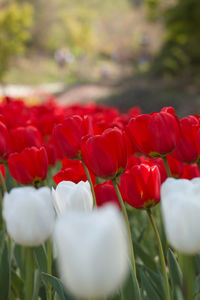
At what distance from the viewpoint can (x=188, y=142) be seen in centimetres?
102

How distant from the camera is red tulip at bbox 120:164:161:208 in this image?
894 mm

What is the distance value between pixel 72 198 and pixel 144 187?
0.76 feet

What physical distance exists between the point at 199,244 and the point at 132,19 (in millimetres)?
19967

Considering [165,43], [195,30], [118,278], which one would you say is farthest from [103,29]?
[118,278]

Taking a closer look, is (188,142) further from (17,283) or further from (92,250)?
(92,250)

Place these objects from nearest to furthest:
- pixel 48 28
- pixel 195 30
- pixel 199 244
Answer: pixel 199 244
pixel 195 30
pixel 48 28

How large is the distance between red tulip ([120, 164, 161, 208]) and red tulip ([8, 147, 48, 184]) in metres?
0.26

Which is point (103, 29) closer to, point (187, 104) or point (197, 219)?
point (187, 104)

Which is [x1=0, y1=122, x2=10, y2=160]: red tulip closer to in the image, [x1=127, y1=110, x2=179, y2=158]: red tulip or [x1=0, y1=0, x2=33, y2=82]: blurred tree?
[x1=127, y1=110, x2=179, y2=158]: red tulip

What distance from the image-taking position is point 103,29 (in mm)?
22188

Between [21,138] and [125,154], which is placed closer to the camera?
[125,154]

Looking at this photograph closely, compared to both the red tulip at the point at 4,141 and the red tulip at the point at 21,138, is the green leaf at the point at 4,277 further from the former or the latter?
the red tulip at the point at 21,138

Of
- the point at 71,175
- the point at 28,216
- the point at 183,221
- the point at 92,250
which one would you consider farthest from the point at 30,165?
the point at 92,250

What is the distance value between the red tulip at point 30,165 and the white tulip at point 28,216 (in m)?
0.45
